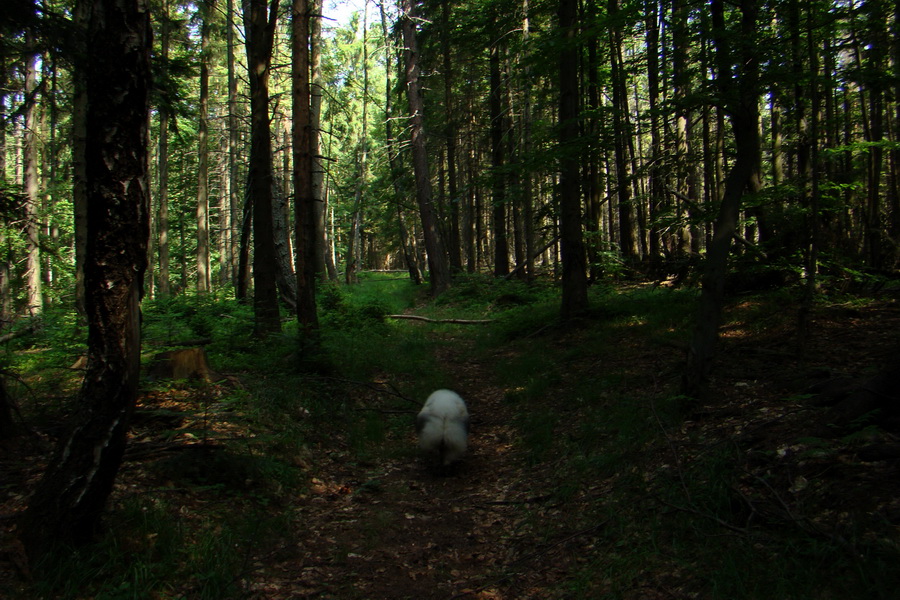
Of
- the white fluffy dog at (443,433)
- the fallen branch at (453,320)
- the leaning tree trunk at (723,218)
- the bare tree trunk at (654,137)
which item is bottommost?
the white fluffy dog at (443,433)

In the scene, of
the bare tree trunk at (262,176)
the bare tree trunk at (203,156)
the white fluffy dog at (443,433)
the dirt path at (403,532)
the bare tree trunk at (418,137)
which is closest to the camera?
the dirt path at (403,532)

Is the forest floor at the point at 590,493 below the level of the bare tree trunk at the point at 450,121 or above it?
below

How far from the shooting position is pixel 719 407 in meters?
5.32

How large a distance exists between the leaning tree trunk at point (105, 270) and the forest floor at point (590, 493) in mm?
366

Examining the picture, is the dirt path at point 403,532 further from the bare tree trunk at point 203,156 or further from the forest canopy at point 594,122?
the bare tree trunk at point 203,156

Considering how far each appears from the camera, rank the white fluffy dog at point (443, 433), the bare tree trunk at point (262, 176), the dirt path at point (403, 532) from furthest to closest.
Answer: the bare tree trunk at point (262, 176) → the white fluffy dog at point (443, 433) → the dirt path at point (403, 532)

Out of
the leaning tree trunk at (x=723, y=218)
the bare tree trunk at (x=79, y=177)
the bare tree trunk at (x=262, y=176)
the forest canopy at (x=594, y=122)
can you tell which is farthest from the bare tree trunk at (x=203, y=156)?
the leaning tree trunk at (x=723, y=218)

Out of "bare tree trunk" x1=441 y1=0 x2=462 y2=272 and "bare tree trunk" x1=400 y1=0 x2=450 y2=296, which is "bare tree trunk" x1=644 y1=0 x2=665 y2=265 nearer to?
"bare tree trunk" x1=441 y1=0 x2=462 y2=272

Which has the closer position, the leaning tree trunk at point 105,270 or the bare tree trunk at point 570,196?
the leaning tree trunk at point 105,270

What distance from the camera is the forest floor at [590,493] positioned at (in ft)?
11.1

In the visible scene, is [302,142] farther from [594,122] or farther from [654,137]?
[654,137]

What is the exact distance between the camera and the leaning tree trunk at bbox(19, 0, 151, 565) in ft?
11.1

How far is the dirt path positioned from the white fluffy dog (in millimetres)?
320

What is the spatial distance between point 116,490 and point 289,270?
33.7 feet
